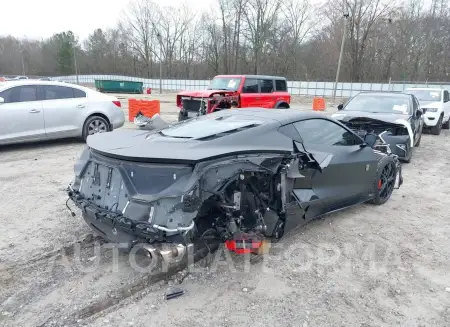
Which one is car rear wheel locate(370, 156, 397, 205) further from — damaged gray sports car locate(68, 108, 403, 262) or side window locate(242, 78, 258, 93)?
side window locate(242, 78, 258, 93)

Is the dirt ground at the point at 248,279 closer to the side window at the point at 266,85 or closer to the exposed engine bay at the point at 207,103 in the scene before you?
the exposed engine bay at the point at 207,103

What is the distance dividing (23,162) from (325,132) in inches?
231

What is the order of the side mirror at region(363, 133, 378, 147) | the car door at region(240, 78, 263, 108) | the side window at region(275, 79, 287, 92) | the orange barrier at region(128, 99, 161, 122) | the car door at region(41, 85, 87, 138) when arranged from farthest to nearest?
the side window at region(275, 79, 287, 92), the orange barrier at region(128, 99, 161, 122), the car door at region(240, 78, 263, 108), the car door at region(41, 85, 87, 138), the side mirror at region(363, 133, 378, 147)

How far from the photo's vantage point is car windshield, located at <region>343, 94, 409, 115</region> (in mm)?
8492

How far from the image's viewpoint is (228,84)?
1318cm

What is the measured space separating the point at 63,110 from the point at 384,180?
6.84 metres

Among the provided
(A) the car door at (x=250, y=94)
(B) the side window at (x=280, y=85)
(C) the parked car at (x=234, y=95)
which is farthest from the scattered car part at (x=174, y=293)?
(B) the side window at (x=280, y=85)

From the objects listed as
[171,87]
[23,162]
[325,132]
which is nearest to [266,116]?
[325,132]

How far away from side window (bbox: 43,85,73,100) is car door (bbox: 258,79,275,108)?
7.37m

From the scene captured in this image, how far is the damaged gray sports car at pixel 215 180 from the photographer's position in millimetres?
2713

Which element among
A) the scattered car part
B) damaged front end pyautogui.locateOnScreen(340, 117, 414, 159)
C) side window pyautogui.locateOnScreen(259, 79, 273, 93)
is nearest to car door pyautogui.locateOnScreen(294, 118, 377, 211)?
the scattered car part

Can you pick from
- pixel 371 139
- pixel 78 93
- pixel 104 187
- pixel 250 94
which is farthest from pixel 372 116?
pixel 78 93

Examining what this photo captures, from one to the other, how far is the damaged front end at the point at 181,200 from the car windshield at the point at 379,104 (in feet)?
19.6

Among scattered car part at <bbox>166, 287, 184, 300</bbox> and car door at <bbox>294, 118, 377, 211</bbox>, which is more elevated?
car door at <bbox>294, 118, 377, 211</bbox>
